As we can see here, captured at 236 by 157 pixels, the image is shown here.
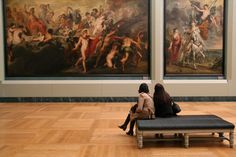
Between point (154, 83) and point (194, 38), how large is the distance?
10.4ft

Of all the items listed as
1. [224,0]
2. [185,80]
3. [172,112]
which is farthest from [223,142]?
[224,0]

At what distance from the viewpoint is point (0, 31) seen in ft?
61.9

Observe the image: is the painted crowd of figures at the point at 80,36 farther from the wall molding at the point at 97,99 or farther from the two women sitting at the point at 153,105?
the two women sitting at the point at 153,105

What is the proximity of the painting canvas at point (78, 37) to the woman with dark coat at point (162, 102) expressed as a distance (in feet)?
31.3

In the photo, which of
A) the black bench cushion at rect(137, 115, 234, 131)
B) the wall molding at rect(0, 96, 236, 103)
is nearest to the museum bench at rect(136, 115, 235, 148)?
the black bench cushion at rect(137, 115, 234, 131)

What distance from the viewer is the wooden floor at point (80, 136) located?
27.0 feet

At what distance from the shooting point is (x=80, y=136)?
33.0 ft

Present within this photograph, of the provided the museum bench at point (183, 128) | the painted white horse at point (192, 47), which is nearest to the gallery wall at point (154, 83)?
the painted white horse at point (192, 47)

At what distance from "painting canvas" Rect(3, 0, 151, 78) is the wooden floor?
3.49m

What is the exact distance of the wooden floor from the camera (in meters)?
8.23

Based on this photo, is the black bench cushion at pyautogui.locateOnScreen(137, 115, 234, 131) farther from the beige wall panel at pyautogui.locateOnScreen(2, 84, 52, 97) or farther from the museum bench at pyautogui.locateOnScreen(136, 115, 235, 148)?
the beige wall panel at pyautogui.locateOnScreen(2, 84, 52, 97)

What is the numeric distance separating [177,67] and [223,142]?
1022 cm

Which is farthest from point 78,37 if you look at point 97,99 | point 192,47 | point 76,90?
point 192,47

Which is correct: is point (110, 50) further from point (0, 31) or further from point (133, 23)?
point (0, 31)
